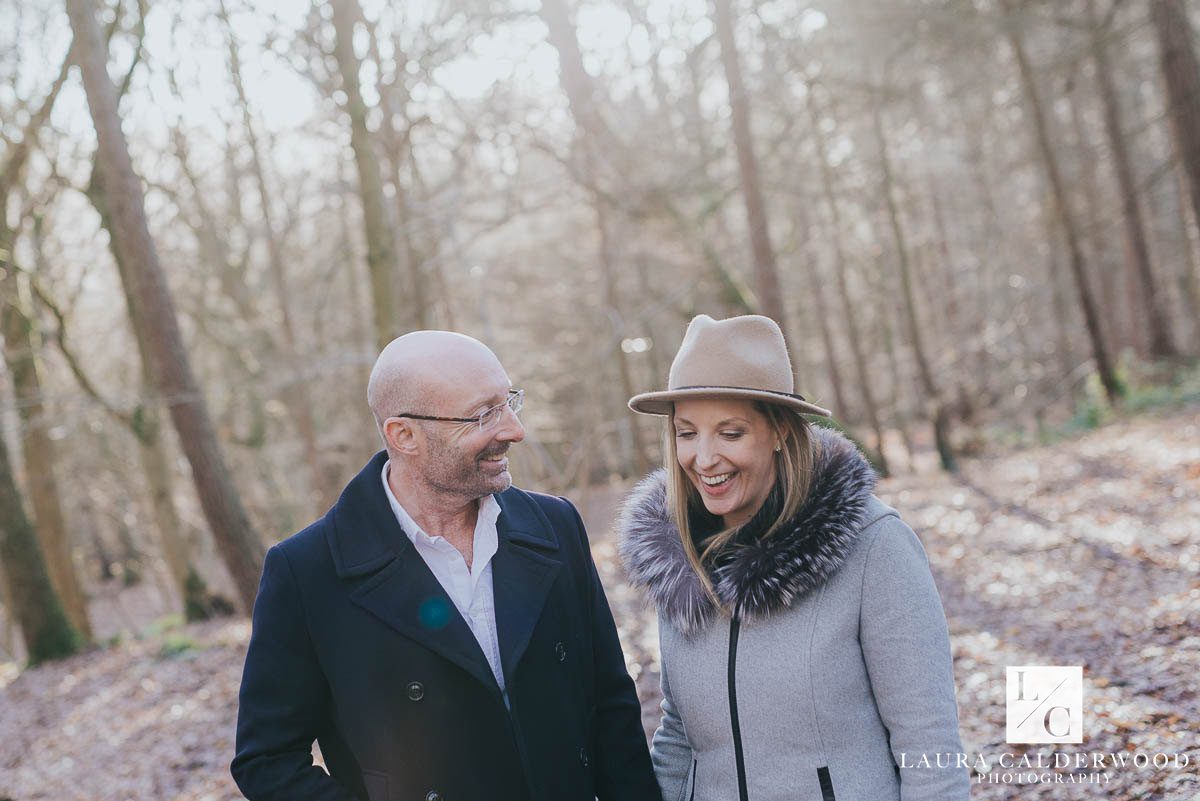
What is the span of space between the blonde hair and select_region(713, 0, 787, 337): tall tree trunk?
9.97m

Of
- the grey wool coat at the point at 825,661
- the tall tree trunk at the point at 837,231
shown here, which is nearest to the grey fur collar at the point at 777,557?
the grey wool coat at the point at 825,661

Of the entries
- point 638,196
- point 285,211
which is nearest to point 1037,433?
point 638,196

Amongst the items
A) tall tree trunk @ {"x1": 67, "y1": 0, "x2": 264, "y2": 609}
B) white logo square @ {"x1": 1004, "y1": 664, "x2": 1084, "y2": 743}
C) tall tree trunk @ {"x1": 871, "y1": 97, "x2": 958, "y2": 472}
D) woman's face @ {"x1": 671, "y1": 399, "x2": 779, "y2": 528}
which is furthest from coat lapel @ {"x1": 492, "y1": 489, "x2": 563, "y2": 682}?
tall tree trunk @ {"x1": 871, "y1": 97, "x2": 958, "y2": 472}

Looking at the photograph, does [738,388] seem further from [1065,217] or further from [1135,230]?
[1135,230]

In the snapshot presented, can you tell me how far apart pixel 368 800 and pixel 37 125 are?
39.3ft

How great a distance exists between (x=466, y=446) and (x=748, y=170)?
11069 millimetres

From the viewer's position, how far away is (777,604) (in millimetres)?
2455

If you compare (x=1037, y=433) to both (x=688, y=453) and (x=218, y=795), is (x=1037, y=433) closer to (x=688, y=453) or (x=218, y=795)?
(x=218, y=795)

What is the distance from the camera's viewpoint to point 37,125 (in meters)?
→ 11.7

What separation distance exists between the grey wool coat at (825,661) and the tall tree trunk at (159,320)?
25.1ft

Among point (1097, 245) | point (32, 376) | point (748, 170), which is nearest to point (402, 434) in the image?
point (748, 170)

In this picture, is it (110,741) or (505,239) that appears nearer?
(110,741)

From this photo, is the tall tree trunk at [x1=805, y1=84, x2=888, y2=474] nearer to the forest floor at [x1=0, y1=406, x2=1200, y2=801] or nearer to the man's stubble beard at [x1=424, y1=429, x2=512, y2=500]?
the forest floor at [x1=0, y1=406, x2=1200, y2=801]

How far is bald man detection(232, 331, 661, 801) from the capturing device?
99.9 inches
